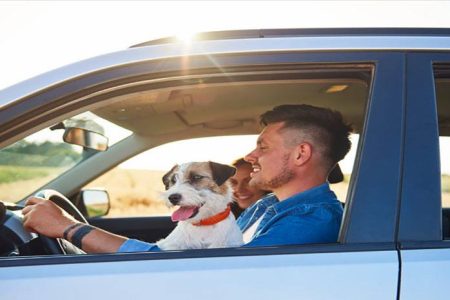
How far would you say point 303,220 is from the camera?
7.69ft

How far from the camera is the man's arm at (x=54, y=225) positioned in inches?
89.5

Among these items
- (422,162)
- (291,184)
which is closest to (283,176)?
(291,184)

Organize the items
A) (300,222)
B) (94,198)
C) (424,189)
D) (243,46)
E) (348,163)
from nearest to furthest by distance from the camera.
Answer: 1. (424,189)
2. (243,46)
3. (300,222)
4. (348,163)
5. (94,198)

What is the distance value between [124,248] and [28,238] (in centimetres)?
64

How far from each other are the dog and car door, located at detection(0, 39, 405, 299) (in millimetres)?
514

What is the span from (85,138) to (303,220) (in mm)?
2038

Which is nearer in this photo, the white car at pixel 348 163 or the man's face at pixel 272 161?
the white car at pixel 348 163

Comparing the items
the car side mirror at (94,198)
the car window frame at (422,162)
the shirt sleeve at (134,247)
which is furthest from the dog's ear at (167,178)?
the car side mirror at (94,198)

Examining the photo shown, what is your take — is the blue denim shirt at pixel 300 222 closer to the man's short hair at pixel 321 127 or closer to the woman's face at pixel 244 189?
the man's short hair at pixel 321 127

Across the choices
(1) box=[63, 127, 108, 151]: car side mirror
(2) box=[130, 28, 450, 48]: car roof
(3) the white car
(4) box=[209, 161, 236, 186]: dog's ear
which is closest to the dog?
(4) box=[209, 161, 236, 186]: dog's ear

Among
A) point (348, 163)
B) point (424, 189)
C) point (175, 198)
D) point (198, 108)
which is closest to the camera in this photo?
point (424, 189)

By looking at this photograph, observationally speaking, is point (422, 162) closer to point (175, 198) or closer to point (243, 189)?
point (175, 198)

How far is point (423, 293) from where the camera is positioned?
189 centimetres

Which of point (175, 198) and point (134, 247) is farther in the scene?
point (175, 198)
